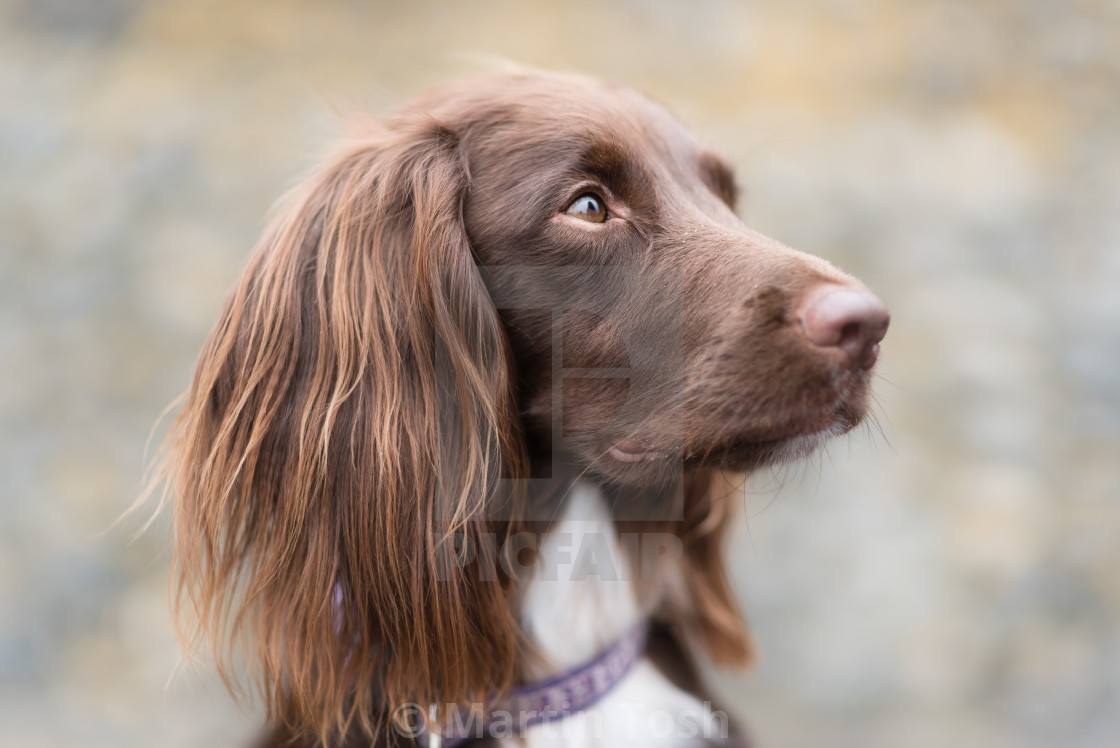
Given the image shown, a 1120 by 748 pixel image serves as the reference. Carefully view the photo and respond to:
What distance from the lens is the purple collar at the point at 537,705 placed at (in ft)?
5.30

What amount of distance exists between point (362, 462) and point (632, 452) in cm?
51

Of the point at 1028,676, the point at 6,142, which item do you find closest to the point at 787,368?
the point at 1028,676

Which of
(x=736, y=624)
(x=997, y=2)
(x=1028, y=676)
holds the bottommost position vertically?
(x=1028, y=676)

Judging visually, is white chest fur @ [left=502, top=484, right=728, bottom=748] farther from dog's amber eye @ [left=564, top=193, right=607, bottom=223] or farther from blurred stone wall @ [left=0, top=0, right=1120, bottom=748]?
blurred stone wall @ [left=0, top=0, right=1120, bottom=748]

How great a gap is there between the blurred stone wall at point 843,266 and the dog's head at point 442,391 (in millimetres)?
1685

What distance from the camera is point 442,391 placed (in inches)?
60.8

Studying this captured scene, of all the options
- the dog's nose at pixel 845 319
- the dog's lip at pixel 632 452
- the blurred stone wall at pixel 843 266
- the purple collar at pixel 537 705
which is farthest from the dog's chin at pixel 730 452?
the blurred stone wall at pixel 843 266

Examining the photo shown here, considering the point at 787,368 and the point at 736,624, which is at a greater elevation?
the point at 787,368

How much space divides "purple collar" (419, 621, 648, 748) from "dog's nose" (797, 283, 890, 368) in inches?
32.0

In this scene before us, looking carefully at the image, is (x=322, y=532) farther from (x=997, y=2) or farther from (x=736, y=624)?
(x=997, y=2)

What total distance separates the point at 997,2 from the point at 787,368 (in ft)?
9.98

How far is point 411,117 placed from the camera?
1748 millimetres

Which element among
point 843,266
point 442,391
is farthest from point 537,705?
point 843,266

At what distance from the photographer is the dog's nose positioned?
1.32m
